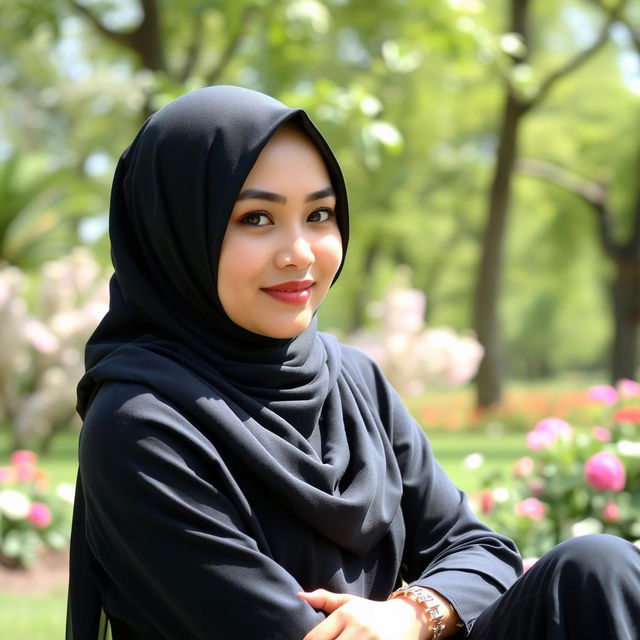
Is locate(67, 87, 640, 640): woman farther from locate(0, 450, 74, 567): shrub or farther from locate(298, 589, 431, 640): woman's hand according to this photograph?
locate(0, 450, 74, 567): shrub

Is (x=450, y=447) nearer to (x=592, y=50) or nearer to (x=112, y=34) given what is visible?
(x=112, y=34)

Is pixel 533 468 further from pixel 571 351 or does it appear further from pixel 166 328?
pixel 571 351

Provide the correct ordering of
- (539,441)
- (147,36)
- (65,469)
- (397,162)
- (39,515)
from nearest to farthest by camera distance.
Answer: (539,441) < (39,515) < (65,469) < (147,36) < (397,162)

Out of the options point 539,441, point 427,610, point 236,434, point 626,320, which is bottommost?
point 626,320

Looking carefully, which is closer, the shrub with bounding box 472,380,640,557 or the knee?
the knee

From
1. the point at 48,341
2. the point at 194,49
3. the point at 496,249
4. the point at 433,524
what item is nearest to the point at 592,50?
the point at 496,249

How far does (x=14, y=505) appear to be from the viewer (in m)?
5.01

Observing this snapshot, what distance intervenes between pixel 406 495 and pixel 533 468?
7.00 feet

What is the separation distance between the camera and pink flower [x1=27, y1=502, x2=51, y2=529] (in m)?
5.01

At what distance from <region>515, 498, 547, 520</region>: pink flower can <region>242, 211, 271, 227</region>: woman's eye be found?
2306 millimetres

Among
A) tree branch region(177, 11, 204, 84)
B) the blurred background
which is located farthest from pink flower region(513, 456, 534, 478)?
tree branch region(177, 11, 204, 84)

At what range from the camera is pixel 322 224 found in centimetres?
196

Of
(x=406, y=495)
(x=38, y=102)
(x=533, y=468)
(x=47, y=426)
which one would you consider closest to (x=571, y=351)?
(x=38, y=102)

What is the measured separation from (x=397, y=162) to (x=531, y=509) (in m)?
13.7
